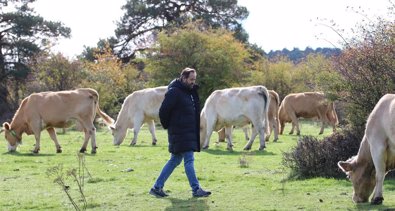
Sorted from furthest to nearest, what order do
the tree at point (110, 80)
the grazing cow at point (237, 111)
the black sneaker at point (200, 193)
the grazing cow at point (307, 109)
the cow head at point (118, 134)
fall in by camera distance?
the tree at point (110, 80) < the grazing cow at point (307, 109) < the cow head at point (118, 134) < the grazing cow at point (237, 111) < the black sneaker at point (200, 193)

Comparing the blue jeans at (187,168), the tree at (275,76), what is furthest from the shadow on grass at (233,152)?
the tree at (275,76)

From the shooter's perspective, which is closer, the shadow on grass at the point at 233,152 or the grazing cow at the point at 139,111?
the shadow on grass at the point at 233,152

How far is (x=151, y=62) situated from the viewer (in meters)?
51.8

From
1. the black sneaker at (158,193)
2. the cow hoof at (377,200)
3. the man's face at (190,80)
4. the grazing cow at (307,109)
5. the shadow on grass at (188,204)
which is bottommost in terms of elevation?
the shadow on grass at (188,204)

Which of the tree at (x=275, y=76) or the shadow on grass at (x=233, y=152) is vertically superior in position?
the tree at (x=275, y=76)

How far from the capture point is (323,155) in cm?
1317

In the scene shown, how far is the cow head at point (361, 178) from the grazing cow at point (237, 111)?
1013 centimetres

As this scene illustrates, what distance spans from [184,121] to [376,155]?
126 inches

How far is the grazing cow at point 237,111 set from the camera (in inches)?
829

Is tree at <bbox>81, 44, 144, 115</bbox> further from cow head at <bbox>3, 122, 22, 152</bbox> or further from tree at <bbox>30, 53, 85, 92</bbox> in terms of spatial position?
cow head at <bbox>3, 122, 22, 152</bbox>

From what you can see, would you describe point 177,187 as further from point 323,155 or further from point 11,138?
point 11,138

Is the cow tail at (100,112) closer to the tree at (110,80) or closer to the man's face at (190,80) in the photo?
the man's face at (190,80)

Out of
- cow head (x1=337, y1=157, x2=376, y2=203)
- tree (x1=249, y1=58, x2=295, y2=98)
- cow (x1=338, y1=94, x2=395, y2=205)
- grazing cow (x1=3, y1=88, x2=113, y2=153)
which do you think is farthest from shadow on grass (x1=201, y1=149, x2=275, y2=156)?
tree (x1=249, y1=58, x2=295, y2=98)

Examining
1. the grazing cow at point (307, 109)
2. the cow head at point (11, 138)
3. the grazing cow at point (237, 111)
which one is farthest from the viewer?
the grazing cow at point (307, 109)
